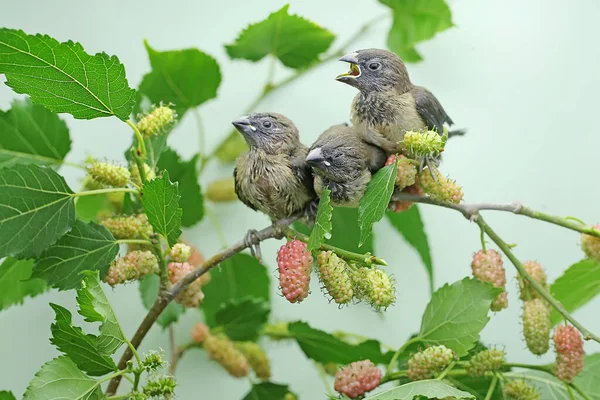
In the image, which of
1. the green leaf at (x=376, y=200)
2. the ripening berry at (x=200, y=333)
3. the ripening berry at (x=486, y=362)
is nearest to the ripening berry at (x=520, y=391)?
the ripening berry at (x=486, y=362)

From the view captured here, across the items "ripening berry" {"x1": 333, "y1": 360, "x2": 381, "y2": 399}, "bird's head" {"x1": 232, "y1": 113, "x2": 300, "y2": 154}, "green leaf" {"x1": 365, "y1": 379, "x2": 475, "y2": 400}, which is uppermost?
"bird's head" {"x1": 232, "y1": 113, "x2": 300, "y2": 154}

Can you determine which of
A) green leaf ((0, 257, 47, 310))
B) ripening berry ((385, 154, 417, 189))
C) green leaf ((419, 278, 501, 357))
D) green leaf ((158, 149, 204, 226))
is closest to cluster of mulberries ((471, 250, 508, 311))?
green leaf ((419, 278, 501, 357))

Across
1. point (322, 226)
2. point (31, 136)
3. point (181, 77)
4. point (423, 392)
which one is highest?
point (181, 77)

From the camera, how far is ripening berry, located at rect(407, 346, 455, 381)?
593 millimetres

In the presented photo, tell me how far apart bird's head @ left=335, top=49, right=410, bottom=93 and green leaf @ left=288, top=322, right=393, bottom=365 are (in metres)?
0.30

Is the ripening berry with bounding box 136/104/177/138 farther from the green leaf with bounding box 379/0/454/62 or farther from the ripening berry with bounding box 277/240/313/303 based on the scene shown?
the green leaf with bounding box 379/0/454/62

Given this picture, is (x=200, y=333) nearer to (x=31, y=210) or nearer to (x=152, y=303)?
(x=152, y=303)

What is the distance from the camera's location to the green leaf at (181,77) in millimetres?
831

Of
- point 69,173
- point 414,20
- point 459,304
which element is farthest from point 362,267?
point 69,173

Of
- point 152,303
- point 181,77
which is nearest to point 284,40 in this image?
point 181,77

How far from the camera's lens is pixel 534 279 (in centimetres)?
66

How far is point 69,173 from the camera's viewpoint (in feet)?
3.75

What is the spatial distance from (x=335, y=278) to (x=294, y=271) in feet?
0.10

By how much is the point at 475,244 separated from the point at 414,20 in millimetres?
458
